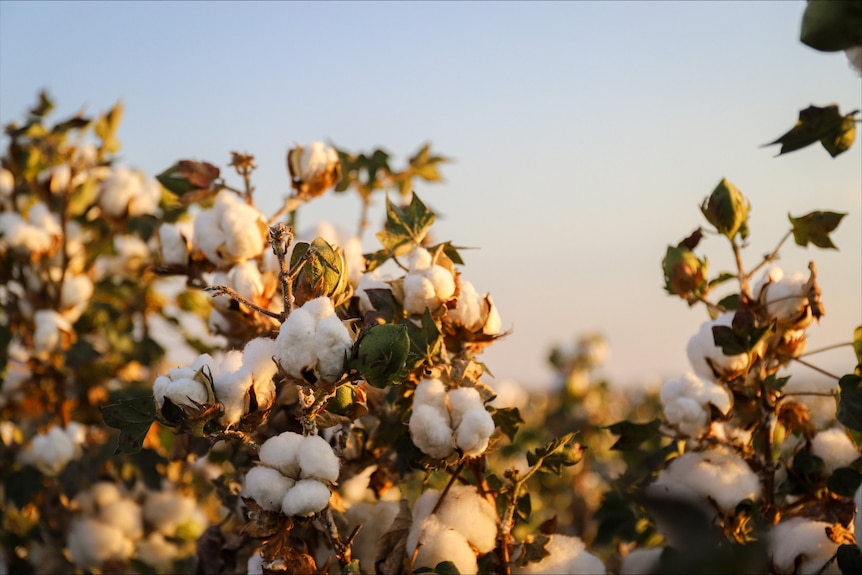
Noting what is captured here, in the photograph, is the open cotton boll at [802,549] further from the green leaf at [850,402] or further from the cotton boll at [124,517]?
the cotton boll at [124,517]

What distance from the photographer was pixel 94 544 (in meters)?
2.25

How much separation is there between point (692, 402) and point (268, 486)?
2.23 ft

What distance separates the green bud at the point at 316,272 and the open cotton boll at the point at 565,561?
0.53 meters

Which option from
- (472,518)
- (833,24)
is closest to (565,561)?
(472,518)

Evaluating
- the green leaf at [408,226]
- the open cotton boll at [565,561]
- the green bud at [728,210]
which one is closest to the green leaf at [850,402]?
the green bud at [728,210]

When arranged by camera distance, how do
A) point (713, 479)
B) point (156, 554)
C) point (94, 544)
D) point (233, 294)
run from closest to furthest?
1. point (233, 294)
2. point (713, 479)
3. point (94, 544)
4. point (156, 554)

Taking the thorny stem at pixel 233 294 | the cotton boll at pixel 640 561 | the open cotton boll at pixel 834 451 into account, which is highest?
the thorny stem at pixel 233 294

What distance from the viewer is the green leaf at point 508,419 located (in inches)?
54.6

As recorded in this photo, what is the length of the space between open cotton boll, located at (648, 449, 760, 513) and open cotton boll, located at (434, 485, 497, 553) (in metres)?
0.29

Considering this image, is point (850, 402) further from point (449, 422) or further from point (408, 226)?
point (408, 226)

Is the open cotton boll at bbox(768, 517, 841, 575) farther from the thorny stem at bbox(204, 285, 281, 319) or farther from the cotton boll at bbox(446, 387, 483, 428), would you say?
the thorny stem at bbox(204, 285, 281, 319)

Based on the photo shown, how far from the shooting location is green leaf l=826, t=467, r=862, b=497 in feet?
4.38

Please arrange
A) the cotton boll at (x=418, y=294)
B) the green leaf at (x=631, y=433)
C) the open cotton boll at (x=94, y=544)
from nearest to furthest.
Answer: the cotton boll at (x=418, y=294) → the green leaf at (x=631, y=433) → the open cotton boll at (x=94, y=544)

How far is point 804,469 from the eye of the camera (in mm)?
1453
